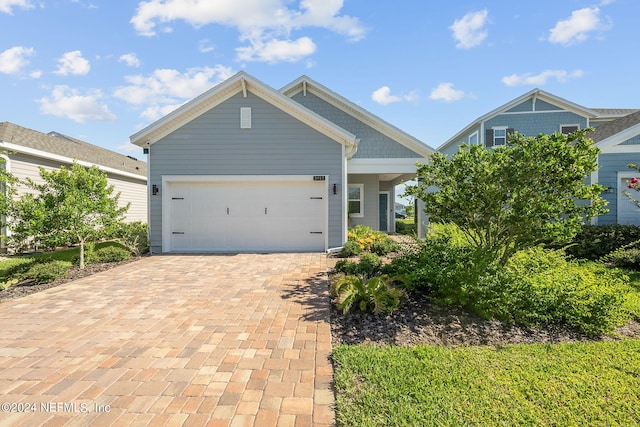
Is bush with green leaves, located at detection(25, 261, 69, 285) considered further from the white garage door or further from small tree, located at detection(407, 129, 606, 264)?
small tree, located at detection(407, 129, 606, 264)

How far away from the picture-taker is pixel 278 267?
7.62m

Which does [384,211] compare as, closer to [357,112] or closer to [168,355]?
[357,112]

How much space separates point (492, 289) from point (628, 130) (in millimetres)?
10808

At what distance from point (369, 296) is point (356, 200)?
34.1 ft

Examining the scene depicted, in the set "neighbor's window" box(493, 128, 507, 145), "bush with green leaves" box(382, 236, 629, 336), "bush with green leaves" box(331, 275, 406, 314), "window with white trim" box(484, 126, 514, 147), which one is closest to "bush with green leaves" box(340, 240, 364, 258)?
"bush with green leaves" box(382, 236, 629, 336)

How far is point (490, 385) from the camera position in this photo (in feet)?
8.79

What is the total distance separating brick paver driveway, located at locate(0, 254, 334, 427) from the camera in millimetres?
2395

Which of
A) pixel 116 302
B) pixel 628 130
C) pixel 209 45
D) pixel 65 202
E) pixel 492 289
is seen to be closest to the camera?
pixel 492 289

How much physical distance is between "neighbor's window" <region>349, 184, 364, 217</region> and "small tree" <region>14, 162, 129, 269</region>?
31.1ft

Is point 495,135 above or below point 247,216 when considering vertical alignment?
above

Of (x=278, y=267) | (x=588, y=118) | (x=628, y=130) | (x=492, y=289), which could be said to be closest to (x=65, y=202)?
(x=278, y=267)

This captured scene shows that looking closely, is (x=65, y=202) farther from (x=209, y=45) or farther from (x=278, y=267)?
(x=209, y=45)

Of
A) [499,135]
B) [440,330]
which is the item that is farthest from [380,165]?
[499,135]

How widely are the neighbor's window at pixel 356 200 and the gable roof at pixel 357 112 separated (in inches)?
116
